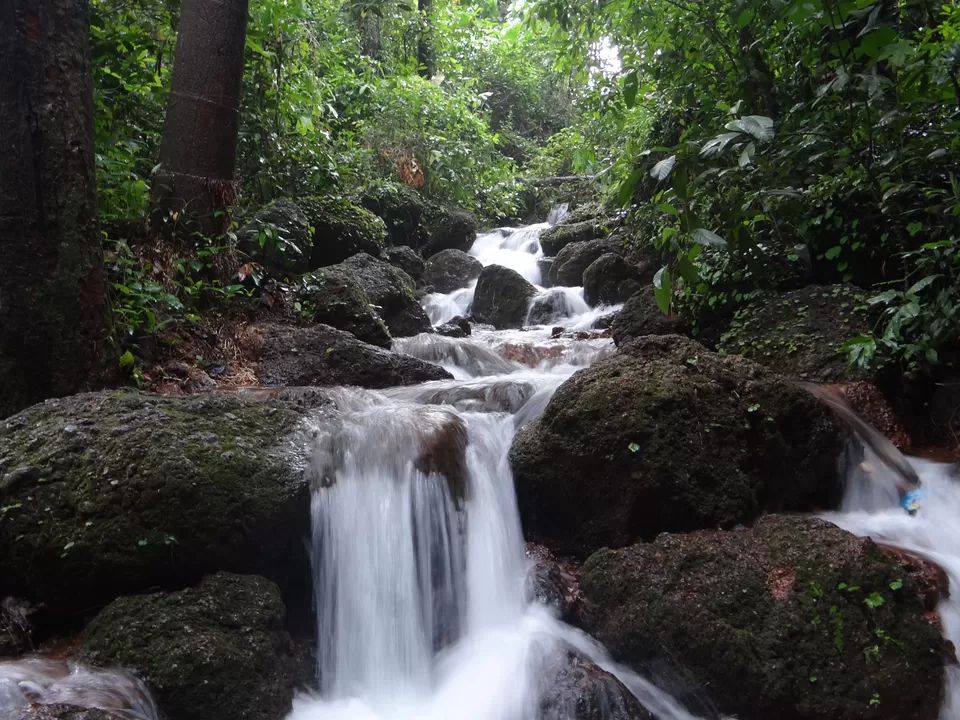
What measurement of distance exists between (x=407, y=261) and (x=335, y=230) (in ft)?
9.77

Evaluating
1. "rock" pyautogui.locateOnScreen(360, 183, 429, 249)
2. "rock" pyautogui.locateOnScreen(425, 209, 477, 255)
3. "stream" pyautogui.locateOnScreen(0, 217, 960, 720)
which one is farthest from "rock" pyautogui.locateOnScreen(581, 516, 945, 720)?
"rock" pyautogui.locateOnScreen(425, 209, 477, 255)

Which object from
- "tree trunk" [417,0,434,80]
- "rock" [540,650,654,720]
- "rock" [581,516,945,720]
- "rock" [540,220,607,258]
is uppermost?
"tree trunk" [417,0,434,80]

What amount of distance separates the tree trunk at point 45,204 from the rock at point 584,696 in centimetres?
307

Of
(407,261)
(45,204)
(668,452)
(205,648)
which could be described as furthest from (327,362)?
(407,261)

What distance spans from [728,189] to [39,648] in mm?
5620

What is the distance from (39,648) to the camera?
286 centimetres

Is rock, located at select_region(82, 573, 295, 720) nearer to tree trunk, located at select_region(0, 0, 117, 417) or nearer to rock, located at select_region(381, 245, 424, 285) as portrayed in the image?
tree trunk, located at select_region(0, 0, 117, 417)

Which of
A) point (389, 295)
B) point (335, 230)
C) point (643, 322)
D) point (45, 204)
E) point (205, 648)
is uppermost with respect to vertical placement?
point (335, 230)

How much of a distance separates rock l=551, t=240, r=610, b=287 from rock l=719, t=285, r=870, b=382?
5520 millimetres

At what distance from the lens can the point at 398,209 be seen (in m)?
Result: 12.2

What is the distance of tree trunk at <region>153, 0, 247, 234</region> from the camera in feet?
18.1

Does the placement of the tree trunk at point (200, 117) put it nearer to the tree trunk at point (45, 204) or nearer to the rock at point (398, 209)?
the tree trunk at point (45, 204)

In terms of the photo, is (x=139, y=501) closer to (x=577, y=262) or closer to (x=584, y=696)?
(x=584, y=696)

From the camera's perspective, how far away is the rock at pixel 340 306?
6586 mm
